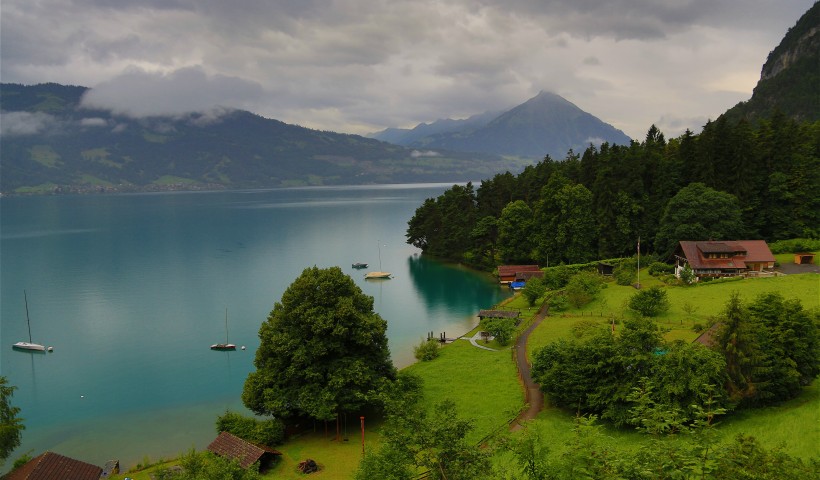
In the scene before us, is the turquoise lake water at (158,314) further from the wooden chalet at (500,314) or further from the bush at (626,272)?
the bush at (626,272)

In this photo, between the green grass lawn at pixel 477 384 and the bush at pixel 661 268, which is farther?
the bush at pixel 661 268

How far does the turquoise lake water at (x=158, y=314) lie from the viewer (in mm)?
35031

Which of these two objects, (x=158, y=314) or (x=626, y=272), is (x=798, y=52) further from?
(x=158, y=314)

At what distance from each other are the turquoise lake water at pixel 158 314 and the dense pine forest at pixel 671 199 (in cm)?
1110

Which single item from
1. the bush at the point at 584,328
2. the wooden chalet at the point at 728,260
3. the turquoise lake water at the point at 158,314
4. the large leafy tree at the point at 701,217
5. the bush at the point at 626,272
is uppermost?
the large leafy tree at the point at 701,217

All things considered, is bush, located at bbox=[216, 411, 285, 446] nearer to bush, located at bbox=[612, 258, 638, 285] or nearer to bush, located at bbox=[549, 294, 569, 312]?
bush, located at bbox=[549, 294, 569, 312]

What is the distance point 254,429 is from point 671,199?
58086 mm

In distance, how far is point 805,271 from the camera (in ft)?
177

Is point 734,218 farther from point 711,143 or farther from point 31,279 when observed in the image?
point 31,279

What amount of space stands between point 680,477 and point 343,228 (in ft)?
436

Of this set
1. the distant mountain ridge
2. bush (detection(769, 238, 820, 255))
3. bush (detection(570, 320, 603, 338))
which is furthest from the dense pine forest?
the distant mountain ridge

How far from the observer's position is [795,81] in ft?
424

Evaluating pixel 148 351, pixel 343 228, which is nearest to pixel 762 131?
pixel 148 351

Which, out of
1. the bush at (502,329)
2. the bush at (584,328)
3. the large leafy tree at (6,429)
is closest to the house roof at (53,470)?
the large leafy tree at (6,429)
